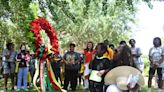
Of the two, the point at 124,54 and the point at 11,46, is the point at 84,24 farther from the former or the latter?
the point at 124,54

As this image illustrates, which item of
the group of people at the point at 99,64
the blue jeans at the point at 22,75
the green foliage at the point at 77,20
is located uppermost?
the green foliage at the point at 77,20

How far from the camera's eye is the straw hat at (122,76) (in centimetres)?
685

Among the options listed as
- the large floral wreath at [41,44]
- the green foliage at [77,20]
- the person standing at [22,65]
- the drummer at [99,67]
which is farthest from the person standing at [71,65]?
the drummer at [99,67]

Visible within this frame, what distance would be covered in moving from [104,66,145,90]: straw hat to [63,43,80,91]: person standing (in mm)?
6864

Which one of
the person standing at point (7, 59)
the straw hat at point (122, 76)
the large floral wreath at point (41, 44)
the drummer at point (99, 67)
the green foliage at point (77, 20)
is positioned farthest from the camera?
the green foliage at point (77, 20)

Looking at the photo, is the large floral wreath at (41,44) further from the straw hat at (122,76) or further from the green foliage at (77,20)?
the green foliage at (77,20)

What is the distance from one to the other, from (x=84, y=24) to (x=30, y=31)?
25.2 meters

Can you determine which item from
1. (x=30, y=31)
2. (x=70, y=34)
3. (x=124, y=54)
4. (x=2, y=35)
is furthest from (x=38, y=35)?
(x=70, y=34)

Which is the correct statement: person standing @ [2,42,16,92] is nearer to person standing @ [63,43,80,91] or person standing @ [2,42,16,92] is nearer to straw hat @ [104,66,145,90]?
person standing @ [63,43,80,91]

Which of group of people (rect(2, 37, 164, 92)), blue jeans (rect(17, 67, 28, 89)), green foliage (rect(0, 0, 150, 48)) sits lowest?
blue jeans (rect(17, 67, 28, 89))

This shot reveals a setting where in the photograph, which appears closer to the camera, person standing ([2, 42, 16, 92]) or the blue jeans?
person standing ([2, 42, 16, 92])

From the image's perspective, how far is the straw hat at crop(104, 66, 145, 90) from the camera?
6.85 metres

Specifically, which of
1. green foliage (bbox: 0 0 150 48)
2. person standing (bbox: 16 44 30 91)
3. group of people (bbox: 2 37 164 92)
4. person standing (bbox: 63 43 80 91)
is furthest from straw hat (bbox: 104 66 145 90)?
green foliage (bbox: 0 0 150 48)

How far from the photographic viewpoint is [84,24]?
3556 centimetres
